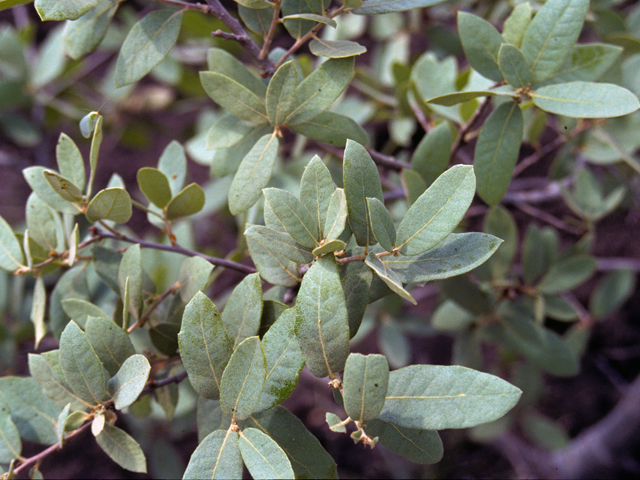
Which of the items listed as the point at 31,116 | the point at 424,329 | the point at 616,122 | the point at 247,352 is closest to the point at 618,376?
the point at 424,329

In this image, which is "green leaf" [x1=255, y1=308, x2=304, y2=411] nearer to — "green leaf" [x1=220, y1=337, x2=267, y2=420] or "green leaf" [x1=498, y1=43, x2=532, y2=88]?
"green leaf" [x1=220, y1=337, x2=267, y2=420]

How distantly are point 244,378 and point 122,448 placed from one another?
0.23 meters

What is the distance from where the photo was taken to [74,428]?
65 centimetres

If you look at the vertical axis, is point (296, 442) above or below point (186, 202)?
below

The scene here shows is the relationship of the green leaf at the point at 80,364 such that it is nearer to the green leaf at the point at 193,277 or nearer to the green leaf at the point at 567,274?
the green leaf at the point at 193,277

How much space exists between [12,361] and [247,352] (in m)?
1.07

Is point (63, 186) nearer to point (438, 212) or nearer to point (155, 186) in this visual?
point (155, 186)

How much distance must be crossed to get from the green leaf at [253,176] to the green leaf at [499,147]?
1.10 feet

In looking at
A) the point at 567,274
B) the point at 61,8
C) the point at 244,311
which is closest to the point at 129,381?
the point at 244,311

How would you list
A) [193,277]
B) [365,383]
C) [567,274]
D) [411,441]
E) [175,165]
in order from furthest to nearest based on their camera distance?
1. [567,274]
2. [175,165]
3. [193,277]
4. [411,441]
5. [365,383]

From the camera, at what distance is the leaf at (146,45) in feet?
2.46

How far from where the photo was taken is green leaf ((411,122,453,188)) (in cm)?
88

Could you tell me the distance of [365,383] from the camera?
0.51 m

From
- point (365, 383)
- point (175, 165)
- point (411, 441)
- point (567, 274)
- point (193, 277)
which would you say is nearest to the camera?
point (365, 383)
